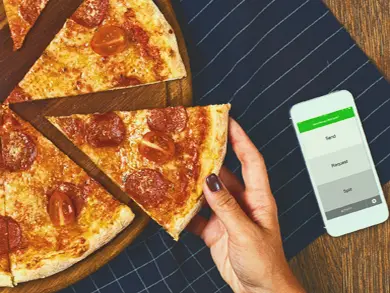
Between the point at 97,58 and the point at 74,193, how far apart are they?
0.70 metres

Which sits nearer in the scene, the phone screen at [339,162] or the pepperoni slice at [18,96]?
the pepperoni slice at [18,96]

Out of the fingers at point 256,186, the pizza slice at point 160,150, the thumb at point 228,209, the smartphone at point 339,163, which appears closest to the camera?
the thumb at point 228,209

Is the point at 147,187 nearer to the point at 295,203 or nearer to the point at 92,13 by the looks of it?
the point at 295,203

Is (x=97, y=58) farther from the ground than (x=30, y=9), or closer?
closer

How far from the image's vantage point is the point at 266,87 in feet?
10.4

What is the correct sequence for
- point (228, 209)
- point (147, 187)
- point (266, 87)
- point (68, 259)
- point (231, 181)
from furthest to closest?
point (266, 87)
point (231, 181)
point (147, 187)
point (68, 259)
point (228, 209)

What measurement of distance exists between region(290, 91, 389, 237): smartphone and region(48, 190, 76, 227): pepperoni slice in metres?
1.25

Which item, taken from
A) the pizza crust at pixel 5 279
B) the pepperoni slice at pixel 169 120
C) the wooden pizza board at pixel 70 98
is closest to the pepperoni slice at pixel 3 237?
the pizza crust at pixel 5 279

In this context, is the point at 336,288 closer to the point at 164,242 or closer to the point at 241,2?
the point at 164,242

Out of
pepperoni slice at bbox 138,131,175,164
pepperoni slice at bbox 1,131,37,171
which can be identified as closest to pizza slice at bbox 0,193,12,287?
pepperoni slice at bbox 1,131,37,171

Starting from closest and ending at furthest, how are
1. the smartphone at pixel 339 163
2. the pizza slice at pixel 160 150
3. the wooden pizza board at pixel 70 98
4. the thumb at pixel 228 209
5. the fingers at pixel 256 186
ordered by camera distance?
the thumb at pixel 228 209, the fingers at pixel 256 186, the pizza slice at pixel 160 150, the wooden pizza board at pixel 70 98, the smartphone at pixel 339 163

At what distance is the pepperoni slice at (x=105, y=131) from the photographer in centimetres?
298

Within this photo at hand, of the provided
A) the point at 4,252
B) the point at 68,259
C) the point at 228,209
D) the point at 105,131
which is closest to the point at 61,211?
the point at 68,259

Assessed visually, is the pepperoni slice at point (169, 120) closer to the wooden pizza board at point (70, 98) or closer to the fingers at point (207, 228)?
the wooden pizza board at point (70, 98)
